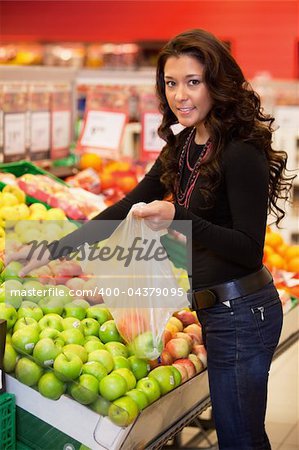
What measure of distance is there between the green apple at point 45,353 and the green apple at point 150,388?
0.28 metres

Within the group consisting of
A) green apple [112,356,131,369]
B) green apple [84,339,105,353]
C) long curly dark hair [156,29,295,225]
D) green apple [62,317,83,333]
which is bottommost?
green apple [112,356,131,369]

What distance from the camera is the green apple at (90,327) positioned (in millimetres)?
2686

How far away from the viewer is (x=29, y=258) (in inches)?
111

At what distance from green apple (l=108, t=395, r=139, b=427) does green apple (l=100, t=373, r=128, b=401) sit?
2 centimetres

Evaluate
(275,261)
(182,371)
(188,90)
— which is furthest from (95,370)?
(275,261)

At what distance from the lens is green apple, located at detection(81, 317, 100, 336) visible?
269 cm

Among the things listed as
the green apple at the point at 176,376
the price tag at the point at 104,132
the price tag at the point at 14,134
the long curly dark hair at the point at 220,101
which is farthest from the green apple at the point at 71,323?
the price tag at the point at 104,132

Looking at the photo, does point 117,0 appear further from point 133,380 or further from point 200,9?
point 133,380

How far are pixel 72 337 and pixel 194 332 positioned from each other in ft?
1.96

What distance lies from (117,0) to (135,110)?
9.41 metres

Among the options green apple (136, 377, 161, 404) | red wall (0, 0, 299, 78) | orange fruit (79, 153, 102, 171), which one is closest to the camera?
green apple (136, 377, 161, 404)

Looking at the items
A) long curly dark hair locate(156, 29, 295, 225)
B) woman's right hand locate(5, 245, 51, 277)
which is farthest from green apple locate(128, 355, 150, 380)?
long curly dark hair locate(156, 29, 295, 225)

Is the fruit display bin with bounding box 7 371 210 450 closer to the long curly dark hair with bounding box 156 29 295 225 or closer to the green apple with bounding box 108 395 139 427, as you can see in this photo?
the green apple with bounding box 108 395 139 427

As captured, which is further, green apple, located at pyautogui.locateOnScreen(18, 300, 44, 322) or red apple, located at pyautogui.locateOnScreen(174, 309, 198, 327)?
red apple, located at pyautogui.locateOnScreen(174, 309, 198, 327)
